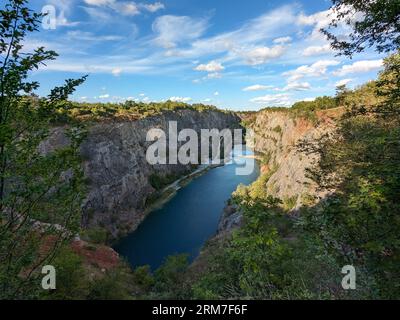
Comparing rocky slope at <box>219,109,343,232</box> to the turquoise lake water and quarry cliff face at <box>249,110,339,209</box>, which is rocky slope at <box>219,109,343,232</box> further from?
the turquoise lake water

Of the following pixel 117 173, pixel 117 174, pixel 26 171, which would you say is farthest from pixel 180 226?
pixel 26 171

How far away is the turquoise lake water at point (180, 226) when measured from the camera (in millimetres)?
40625

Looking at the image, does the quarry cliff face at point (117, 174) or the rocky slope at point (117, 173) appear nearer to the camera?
the rocky slope at point (117, 173)

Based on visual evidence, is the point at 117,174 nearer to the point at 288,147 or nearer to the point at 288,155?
the point at 288,155

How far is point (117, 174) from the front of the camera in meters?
51.4

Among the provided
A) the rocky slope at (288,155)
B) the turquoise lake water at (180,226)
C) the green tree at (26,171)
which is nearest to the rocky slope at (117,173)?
the turquoise lake water at (180,226)

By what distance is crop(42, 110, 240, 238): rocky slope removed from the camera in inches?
1788

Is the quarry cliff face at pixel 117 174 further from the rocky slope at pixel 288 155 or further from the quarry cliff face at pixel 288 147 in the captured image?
the quarry cliff face at pixel 288 147

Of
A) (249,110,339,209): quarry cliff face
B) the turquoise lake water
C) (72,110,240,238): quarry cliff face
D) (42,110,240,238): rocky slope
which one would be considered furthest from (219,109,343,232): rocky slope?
(72,110,240,238): quarry cliff face

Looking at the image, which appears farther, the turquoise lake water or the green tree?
the turquoise lake water

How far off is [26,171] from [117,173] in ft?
152

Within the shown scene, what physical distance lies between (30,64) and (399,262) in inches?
348

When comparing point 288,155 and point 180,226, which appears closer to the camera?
point 180,226

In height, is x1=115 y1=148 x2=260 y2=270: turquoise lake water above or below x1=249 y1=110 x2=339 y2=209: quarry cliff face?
below
